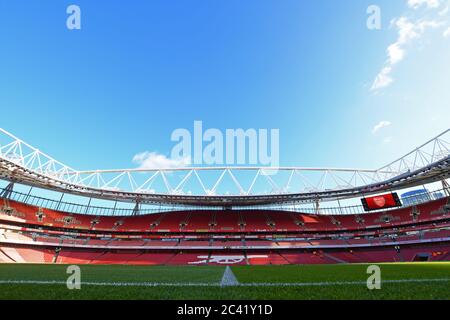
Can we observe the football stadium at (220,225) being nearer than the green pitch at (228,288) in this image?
No

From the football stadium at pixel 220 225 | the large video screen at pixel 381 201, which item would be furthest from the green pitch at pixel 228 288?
the large video screen at pixel 381 201

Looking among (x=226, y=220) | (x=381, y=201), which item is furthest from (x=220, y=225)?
(x=381, y=201)

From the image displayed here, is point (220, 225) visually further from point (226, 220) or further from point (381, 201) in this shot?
point (381, 201)

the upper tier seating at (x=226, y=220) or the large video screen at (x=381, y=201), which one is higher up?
the large video screen at (x=381, y=201)

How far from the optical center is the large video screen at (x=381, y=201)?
4814 centimetres

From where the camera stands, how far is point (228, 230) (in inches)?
2052

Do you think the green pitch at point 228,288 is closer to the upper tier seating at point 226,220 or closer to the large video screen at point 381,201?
the upper tier seating at point 226,220

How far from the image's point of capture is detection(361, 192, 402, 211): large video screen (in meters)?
48.1

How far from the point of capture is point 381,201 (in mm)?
49094

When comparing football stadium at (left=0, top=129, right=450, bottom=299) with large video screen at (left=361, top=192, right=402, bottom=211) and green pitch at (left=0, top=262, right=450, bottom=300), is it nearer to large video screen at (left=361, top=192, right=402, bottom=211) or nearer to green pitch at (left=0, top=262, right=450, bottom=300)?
large video screen at (left=361, top=192, right=402, bottom=211)
